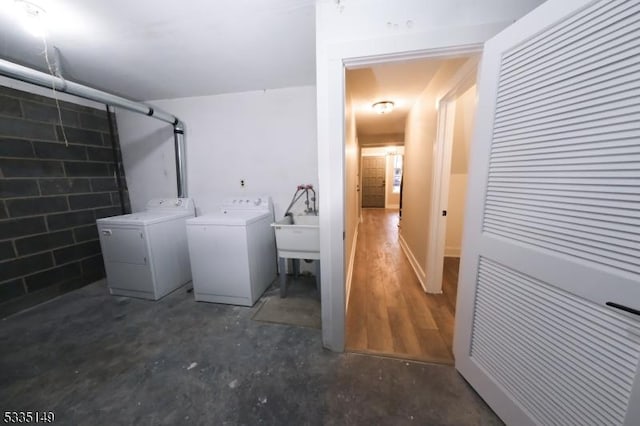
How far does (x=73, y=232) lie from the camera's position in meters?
2.45

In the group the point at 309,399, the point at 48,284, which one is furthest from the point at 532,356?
the point at 48,284

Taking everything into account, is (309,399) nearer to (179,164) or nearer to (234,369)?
(234,369)

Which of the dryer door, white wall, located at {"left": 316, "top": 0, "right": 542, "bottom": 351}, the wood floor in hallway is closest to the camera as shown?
white wall, located at {"left": 316, "top": 0, "right": 542, "bottom": 351}

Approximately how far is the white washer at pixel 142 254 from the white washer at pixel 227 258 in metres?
0.41

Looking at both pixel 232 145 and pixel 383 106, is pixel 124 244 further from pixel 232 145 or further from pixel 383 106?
pixel 383 106

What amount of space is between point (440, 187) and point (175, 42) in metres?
2.56

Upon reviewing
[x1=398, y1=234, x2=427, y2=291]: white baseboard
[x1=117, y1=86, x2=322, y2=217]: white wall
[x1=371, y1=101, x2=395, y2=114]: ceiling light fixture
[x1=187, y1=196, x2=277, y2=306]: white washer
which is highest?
[x1=371, y1=101, x2=395, y2=114]: ceiling light fixture

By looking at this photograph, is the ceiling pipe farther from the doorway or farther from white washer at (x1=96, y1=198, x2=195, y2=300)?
the doorway

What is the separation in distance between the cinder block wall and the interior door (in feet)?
22.4

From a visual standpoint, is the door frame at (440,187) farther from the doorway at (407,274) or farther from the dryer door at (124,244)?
the dryer door at (124,244)

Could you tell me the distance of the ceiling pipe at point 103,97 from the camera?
1.49m

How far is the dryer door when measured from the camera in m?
2.13

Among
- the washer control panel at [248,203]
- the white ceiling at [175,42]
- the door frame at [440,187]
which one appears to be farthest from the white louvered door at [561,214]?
the washer control panel at [248,203]

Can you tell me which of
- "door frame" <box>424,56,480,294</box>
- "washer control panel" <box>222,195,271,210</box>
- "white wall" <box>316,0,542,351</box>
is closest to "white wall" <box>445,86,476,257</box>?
"door frame" <box>424,56,480,294</box>
